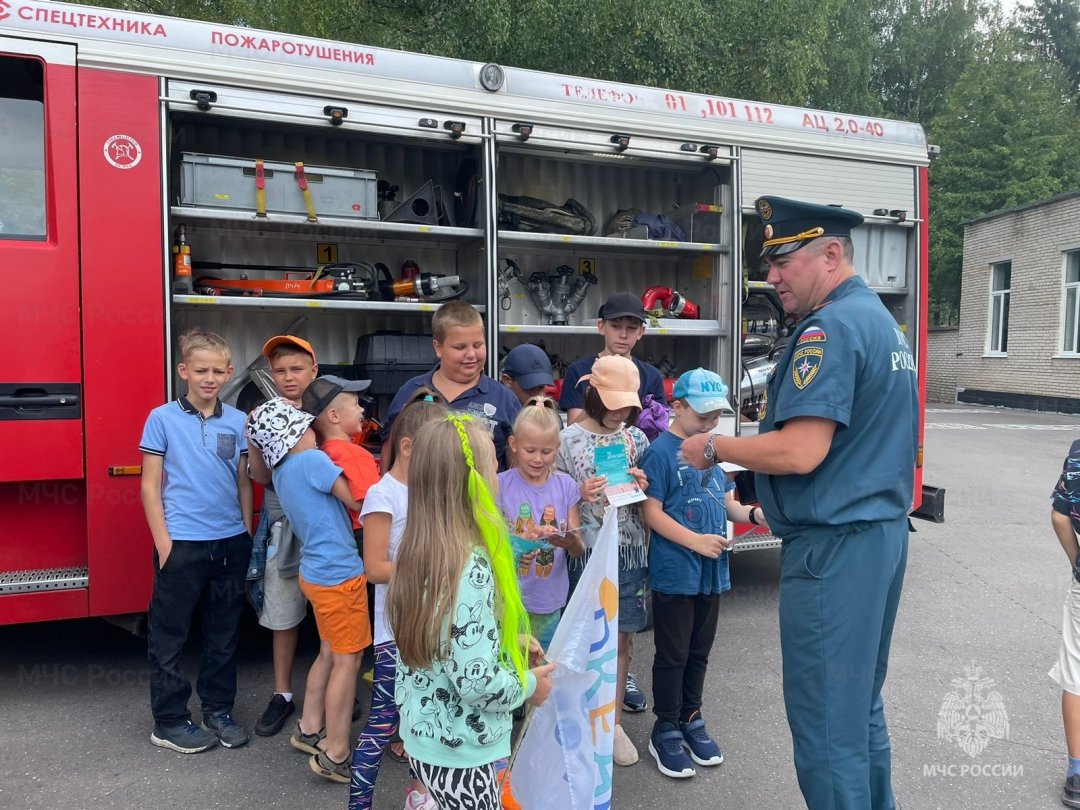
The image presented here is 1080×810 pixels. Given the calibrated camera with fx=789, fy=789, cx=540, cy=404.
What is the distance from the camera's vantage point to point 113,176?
3.71 metres

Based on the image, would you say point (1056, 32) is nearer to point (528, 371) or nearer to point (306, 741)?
point (528, 371)

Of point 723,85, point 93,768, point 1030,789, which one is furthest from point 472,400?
point 723,85

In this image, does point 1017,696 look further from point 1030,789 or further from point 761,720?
point 761,720

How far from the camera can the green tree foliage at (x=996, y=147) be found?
29172 mm

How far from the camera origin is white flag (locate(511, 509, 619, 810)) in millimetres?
2507

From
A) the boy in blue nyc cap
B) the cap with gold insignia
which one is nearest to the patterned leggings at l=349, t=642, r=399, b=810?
the boy in blue nyc cap

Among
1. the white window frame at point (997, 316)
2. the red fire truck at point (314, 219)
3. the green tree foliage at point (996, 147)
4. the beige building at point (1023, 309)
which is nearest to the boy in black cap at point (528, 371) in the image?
the red fire truck at point (314, 219)

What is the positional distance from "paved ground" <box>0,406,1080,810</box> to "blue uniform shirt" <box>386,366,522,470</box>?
150cm

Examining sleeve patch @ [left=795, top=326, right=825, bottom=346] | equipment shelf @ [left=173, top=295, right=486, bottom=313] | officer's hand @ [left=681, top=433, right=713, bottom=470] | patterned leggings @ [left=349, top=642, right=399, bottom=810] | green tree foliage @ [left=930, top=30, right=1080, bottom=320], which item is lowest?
patterned leggings @ [left=349, top=642, right=399, bottom=810]

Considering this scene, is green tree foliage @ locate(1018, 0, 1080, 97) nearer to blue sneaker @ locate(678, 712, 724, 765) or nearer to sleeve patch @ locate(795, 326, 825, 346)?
blue sneaker @ locate(678, 712, 724, 765)

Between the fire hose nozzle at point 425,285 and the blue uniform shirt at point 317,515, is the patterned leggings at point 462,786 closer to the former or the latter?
the blue uniform shirt at point 317,515

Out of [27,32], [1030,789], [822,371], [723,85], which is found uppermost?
[723,85]

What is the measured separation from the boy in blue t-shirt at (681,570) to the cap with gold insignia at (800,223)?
0.77 m

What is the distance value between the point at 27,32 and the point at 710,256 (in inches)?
167
